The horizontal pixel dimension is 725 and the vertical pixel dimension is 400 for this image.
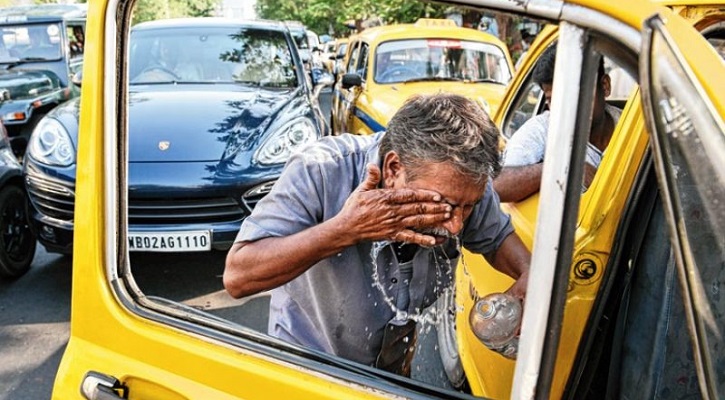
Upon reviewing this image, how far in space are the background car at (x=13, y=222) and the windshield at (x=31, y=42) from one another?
414 cm

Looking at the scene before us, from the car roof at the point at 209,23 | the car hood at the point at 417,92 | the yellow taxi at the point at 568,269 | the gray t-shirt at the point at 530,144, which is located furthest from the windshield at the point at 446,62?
the yellow taxi at the point at 568,269

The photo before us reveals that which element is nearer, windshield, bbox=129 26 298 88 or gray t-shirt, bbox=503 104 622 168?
gray t-shirt, bbox=503 104 622 168

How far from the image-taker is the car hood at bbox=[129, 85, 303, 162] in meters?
3.54

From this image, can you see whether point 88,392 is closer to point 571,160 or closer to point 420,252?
point 420,252

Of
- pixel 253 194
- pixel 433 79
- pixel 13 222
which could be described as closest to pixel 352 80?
pixel 433 79

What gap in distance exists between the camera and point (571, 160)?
84 centimetres

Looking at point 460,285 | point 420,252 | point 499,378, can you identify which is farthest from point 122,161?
point 460,285

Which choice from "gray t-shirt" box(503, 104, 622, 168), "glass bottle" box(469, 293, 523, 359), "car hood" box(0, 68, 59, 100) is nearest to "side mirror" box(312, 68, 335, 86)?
"gray t-shirt" box(503, 104, 622, 168)

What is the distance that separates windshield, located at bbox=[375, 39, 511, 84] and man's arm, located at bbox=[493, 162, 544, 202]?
374 cm

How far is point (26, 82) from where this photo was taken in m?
7.19

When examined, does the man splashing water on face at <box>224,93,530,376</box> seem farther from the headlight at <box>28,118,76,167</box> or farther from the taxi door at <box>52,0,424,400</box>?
the headlight at <box>28,118,76,167</box>

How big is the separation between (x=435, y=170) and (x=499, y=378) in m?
0.70

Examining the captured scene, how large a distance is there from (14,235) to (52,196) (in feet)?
3.00

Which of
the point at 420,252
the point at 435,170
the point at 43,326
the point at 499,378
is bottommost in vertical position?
the point at 43,326
